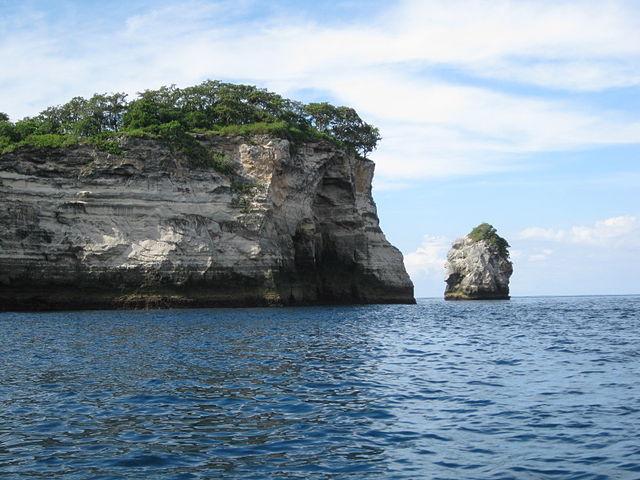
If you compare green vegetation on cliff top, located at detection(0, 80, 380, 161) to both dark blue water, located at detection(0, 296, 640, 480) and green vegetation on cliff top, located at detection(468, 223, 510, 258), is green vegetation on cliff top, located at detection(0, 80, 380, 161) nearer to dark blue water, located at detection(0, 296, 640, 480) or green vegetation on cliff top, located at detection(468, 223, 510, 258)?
dark blue water, located at detection(0, 296, 640, 480)

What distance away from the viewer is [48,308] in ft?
142

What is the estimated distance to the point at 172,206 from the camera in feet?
155

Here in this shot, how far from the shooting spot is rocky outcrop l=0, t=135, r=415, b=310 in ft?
143

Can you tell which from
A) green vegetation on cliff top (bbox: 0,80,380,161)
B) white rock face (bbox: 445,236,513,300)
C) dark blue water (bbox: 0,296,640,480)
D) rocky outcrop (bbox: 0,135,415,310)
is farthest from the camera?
white rock face (bbox: 445,236,513,300)

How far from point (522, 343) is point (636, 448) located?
15.3 m

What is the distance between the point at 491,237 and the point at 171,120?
2141 inches

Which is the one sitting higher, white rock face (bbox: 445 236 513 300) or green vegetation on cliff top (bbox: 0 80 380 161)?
green vegetation on cliff top (bbox: 0 80 380 161)

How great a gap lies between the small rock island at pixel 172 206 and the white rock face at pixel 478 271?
3340 cm

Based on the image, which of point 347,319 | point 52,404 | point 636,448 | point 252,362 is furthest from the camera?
point 347,319

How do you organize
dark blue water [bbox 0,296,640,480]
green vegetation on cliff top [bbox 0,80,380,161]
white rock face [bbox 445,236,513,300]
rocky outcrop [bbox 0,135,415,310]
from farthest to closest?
white rock face [bbox 445,236,513,300] → green vegetation on cliff top [bbox 0,80,380,161] → rocky outcrop [bbox 0,135,415,310] → dark blue water [bbox 0,296,640,480]

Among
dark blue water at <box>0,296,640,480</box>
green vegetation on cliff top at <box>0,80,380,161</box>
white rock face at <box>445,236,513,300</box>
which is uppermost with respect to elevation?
green vegetation on cliff top at <box>0,80,380,161</box>

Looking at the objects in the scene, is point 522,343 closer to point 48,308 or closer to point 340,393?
point 340,393

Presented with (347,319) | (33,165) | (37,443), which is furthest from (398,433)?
(33,165)

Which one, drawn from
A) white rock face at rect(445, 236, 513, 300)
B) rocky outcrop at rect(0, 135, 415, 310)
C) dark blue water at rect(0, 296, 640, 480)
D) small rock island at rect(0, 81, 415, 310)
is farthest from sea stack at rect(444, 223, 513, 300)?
dark blue water at rect(0, 296, 640, 480)
